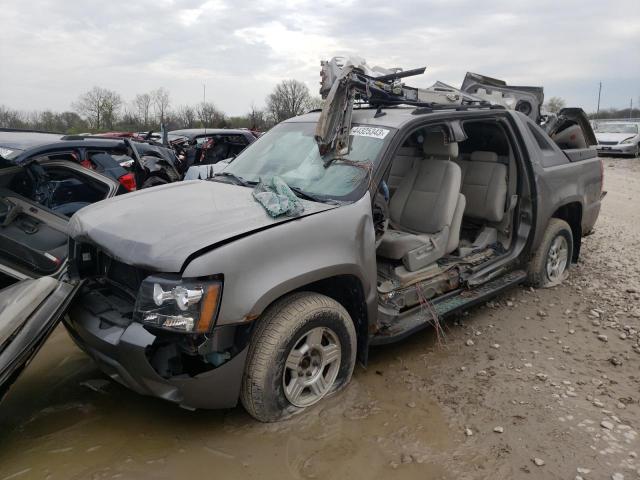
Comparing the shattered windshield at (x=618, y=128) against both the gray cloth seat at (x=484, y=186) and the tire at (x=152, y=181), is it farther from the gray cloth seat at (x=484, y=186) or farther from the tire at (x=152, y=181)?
the tire at (x=152, y=181)

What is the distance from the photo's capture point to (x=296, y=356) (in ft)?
9.49

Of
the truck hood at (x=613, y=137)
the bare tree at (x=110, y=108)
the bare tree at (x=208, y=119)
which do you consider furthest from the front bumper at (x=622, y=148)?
the bare tree at (x=110, y=108)

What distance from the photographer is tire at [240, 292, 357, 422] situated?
2.71m

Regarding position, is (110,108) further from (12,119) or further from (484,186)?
(484,186)

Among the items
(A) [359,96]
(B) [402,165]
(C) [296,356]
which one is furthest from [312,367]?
(B) [402,165]

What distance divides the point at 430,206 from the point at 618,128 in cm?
2086

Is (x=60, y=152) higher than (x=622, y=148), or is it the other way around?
(x=60, y=152)

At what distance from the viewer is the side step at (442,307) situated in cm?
348

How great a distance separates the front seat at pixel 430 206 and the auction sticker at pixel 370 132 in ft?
2.83

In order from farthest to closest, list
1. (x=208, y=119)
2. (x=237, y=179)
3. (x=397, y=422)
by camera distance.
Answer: (x=208, y=119), (x=237, y=179), (x=397, y=422)

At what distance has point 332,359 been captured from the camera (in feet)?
10.3

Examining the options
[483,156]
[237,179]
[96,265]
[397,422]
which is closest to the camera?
[397,422]

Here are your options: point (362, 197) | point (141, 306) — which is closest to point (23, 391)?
point (141, 306)

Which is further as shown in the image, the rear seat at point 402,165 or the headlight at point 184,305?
the rear seat at point 402,165
